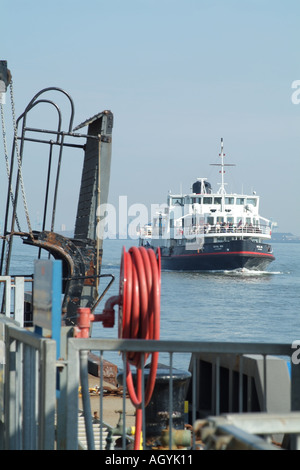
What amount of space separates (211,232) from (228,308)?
23.8 metres

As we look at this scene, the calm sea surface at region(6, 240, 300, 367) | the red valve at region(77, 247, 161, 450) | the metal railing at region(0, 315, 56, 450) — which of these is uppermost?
the red valve at region(77, 247, 161, 450)

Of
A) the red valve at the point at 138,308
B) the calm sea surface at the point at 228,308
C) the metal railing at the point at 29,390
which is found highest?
the red valve at the point at 138,308

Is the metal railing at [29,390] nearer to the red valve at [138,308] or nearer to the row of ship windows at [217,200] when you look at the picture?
the red valve at [138,308]

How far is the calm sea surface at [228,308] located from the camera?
31922 millimetres

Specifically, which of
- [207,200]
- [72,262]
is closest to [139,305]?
[72,262]

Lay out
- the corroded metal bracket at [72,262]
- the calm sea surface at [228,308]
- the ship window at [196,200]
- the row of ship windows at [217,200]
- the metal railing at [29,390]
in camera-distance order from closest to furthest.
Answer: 1. the metal railing at [29,390]
2. the corroded metal bracket at [72,262]
3. the calm sea surface at [228,308]
4. the row of ship windows at [217,200]
5. the ship window at [196,200]

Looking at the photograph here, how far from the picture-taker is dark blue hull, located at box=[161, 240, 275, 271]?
64.2m

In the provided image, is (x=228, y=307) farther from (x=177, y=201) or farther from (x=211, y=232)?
(x=177, y=201)

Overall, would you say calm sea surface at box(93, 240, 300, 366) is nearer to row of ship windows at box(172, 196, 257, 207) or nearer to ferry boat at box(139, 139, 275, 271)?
ferry boat at box(139, 139, 275, 271)

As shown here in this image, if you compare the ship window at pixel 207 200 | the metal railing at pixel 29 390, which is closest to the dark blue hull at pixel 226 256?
the ship window at pixel 207 200

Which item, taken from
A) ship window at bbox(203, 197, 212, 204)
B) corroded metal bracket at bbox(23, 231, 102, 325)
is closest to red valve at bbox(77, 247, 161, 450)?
corroded metal bracket at bbox(23, 231, 102, 325)

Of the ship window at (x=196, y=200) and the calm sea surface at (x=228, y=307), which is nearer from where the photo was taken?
the calm sea surface at (x=228, y=307)

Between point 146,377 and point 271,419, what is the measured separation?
3.00m
